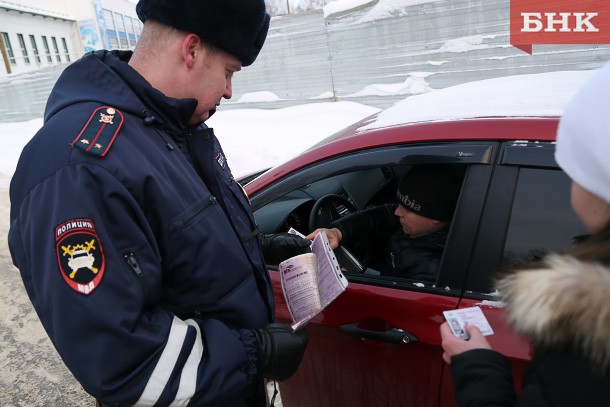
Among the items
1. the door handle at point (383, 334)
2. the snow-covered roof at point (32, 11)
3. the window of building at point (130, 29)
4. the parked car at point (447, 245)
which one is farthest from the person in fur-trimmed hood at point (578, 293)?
the window of building at point (130, 29)

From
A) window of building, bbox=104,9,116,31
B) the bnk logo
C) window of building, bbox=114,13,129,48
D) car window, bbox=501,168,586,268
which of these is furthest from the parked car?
window of building, bbox=114,13,129,48

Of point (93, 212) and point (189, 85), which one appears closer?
point (93, 212)

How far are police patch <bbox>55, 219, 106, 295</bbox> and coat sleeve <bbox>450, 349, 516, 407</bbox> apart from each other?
0.84 m

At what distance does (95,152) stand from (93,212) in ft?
0.45

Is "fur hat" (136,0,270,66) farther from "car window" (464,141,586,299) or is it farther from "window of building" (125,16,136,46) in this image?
"window of building" (125,16,136,46)

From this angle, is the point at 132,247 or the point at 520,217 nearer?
the point at 132,247

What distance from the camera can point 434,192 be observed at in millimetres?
1885

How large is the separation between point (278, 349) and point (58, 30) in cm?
3636

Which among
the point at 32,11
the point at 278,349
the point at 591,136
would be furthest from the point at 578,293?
the point at 32,11

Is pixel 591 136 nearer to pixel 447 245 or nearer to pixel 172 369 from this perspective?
pixel 447 245

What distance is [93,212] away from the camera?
98cm

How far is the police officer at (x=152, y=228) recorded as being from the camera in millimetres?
989

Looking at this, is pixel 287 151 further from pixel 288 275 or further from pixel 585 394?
pixel 585 394

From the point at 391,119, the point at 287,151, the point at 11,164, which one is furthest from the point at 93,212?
the point at 11,164
